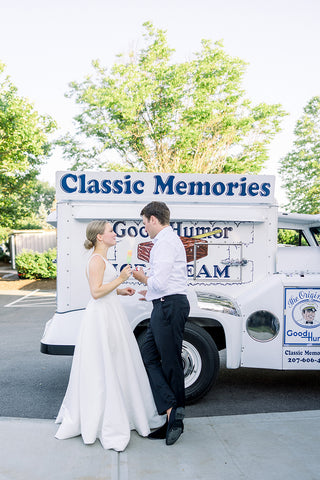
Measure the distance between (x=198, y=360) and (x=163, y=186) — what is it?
6.33 feet

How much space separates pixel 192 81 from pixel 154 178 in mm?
15568

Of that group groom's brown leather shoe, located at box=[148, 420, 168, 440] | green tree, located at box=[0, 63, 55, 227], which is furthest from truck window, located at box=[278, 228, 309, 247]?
green tree, located at box=[0, 63, 55, 227]

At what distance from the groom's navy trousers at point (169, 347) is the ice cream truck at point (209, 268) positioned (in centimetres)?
87

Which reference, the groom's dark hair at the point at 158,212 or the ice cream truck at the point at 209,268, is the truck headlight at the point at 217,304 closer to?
the ice cream truck at the point at 209,268

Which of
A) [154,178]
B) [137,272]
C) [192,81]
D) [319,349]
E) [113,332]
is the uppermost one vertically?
[192,81]

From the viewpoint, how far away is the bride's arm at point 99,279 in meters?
3.71

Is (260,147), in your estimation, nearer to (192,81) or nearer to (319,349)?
(192,81)

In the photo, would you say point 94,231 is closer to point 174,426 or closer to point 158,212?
point 158,212

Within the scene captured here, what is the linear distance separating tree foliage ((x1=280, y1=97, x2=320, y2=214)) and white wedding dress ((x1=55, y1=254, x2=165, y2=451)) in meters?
25.0

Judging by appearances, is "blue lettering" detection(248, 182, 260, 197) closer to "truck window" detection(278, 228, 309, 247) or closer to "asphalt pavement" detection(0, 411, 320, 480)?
"truck window" detection(278, 228, 309, 247)

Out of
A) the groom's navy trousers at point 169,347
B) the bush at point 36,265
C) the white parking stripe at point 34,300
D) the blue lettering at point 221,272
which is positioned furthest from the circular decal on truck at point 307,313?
the bush at point 36,265

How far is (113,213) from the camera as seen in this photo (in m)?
4.91

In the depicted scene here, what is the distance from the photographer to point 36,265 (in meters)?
19.6

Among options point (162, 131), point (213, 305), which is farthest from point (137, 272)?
point (162, 131)
